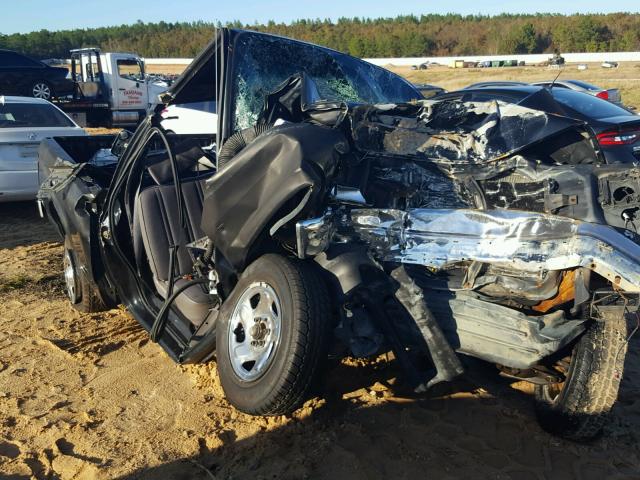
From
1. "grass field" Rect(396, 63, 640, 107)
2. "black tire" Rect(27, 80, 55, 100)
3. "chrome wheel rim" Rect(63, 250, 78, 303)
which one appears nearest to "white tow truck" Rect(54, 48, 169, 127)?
"black tire" Rect(27, 80, 55, 100)

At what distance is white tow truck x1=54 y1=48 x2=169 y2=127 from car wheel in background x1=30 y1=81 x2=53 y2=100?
18.9 inches

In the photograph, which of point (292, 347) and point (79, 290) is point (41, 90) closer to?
point (79, 290)

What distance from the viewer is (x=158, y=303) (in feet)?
12.9

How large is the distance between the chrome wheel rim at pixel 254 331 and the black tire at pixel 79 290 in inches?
73.4

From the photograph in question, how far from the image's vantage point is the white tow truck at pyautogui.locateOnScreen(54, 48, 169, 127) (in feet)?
63.8

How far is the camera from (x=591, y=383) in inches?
111

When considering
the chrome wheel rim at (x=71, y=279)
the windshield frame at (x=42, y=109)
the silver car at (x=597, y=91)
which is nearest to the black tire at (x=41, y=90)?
the windshield frame at (x=42, y=109)

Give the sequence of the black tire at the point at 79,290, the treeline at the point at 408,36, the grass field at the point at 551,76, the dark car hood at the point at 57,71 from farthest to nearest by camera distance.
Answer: the treeline at the point at 408,36, the grass field at the point at 551,76, the dark car hood at the point at 57,71, the black tire at the point at 79,290

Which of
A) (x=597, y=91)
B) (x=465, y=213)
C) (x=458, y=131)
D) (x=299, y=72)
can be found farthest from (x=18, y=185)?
(x=597, y=91)

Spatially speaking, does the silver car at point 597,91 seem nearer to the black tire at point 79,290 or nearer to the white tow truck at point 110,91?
the black tire at point 79,290

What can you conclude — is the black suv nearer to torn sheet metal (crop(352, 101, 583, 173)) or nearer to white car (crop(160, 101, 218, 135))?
white car (crop(160, 101, 218, 135))

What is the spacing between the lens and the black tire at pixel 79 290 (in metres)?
4.55

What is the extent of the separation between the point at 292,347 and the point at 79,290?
2.67m

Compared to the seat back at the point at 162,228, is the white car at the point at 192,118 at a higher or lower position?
higher
